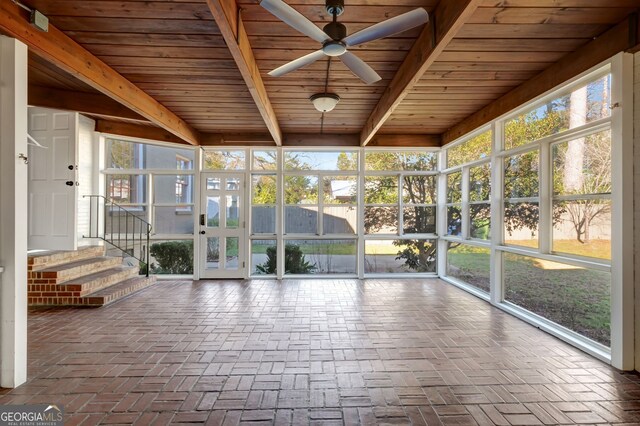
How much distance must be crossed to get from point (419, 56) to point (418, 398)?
9.15ft

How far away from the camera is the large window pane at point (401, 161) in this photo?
6277 mm

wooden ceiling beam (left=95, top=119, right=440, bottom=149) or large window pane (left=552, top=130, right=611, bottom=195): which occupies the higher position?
wooden ceiling beam (left=95, top=119, right=440, bottom=149)

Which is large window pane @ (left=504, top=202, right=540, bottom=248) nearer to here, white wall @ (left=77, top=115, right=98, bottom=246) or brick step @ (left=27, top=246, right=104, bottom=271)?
brick step @ (left=27, top=246, right=104, bottom=271)

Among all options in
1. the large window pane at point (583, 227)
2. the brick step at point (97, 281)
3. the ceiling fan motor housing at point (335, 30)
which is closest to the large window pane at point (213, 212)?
the brick step at point (97, 281)

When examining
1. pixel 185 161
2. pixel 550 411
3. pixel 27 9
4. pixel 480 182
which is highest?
pixel 27 9

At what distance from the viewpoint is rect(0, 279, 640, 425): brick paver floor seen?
207 centimetres

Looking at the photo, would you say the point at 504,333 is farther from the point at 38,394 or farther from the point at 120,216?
the point at 120,216

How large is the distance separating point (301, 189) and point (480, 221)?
129 inches

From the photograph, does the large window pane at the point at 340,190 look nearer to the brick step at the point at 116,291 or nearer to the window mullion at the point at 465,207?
the window mullion at the point at 465,207

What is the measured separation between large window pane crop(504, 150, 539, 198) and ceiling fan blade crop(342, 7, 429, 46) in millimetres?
2693

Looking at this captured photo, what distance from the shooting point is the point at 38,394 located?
7.32 ft

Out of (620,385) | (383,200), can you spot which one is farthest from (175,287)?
(620,385)

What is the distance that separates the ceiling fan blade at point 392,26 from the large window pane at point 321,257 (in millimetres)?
4371

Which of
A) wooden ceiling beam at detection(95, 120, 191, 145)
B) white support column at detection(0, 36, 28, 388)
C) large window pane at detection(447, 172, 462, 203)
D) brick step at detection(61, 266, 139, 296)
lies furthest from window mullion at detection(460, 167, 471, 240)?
brick step at detection(61, 266, 139, 296)
